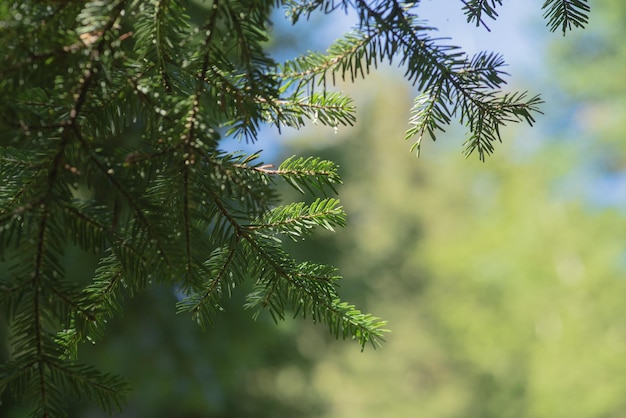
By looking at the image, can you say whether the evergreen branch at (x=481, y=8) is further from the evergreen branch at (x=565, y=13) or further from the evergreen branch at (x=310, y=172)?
the evergreen branch at (x=310, y=172)

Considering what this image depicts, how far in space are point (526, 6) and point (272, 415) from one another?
474 centimetres

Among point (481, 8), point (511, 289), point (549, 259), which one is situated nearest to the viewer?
point (481, 8)

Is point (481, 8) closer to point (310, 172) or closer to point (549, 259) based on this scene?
point (310, 172)

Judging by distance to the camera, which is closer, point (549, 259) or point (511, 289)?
point (549, 259)

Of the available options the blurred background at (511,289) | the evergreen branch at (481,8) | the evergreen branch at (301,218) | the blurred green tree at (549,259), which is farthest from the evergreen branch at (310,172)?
the blurred green tree at (549,259)

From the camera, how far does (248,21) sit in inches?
18.4

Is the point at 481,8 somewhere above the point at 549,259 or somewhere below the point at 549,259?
below

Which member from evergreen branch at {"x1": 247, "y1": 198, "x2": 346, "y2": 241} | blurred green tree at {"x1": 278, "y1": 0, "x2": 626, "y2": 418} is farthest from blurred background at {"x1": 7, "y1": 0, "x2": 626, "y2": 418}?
evergreen branch at {"x1": 247, "y1": 198, "x2": 346, "y2": 241}

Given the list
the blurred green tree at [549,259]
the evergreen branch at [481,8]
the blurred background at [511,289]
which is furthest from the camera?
the blurred green tree at [549,259]

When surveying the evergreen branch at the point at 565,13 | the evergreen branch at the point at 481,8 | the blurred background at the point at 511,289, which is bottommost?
the evergreen branch at the point at 481,8

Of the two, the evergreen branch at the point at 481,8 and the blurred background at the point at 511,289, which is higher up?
the blurred background at the point at 511,289

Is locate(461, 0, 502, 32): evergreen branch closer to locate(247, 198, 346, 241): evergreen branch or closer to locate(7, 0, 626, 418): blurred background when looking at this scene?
locate(247, 198, 346, 241): evergreen branch

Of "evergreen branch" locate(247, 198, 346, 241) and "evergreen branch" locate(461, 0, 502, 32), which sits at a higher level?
"evergreen branch" locate(461, 0, 502, 32)

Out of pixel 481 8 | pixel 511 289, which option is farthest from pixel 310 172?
pixel 511 289
